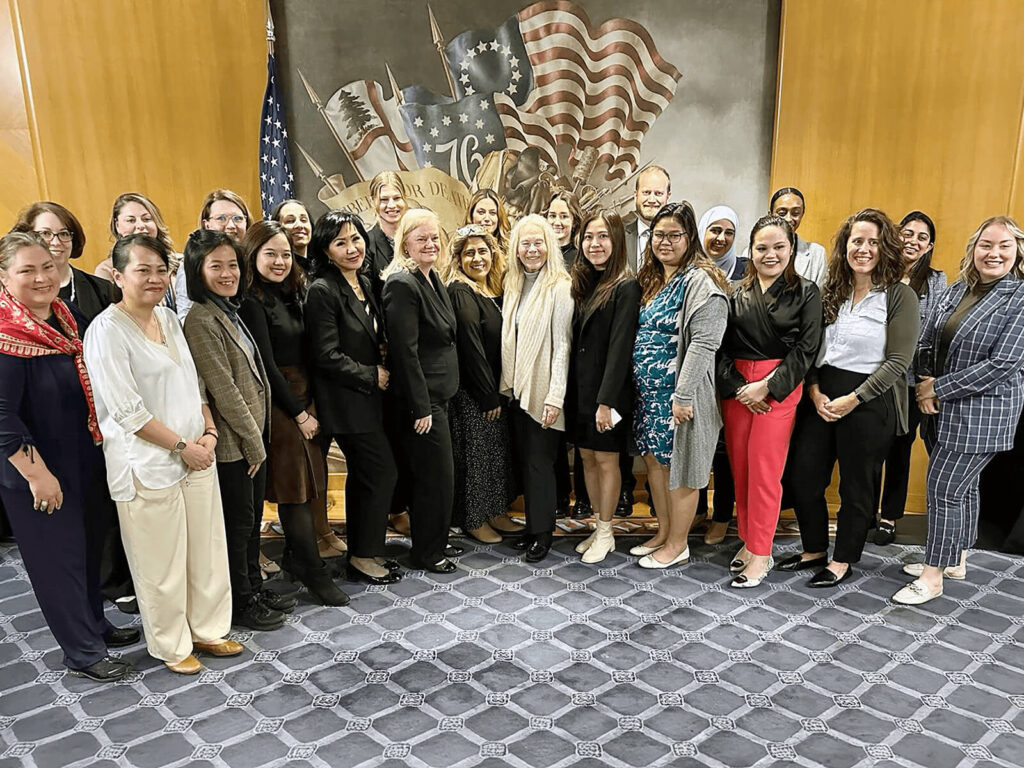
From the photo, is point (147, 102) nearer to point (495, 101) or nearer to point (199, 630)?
point (495, 101)

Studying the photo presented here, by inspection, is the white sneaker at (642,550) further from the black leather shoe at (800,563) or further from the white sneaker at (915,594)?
the white sneaker at (915,594)

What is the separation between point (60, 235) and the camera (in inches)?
133

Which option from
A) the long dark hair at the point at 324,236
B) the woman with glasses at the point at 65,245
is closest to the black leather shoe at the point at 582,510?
the long dark hair at the point at 324,236

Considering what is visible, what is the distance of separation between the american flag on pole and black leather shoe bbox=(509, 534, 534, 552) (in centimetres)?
291

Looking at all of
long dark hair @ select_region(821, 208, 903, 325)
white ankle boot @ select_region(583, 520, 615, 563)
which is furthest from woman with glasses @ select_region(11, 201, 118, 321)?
long dark hair @ select_region(821, 208, 903, 325)

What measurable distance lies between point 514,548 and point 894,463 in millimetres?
2269

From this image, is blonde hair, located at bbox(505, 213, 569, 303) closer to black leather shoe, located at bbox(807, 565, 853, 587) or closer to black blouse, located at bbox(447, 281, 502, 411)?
black blouse, located at bbox(447, 281, 502, 411)

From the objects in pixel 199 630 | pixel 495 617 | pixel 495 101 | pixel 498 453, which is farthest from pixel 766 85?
pixel 199 630

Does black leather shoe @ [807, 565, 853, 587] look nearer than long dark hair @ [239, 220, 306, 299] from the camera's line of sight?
No

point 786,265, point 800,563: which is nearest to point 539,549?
point 800,563

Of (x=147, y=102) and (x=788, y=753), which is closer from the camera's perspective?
(x=788, y=753)

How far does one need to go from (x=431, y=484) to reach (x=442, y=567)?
1.56 ft

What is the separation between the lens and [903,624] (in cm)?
339

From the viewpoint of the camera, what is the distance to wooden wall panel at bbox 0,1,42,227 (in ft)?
15.5
